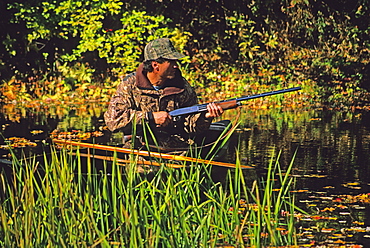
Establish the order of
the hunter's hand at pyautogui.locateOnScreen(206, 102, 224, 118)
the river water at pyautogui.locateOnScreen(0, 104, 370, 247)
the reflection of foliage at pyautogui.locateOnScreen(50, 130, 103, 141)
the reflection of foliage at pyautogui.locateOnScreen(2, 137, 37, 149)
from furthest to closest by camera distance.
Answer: the reflection of foliage at pyautogui.locateOnScreen(50, 130, 103, 141), the reflection of foliage at pyautogui.locateOnScreen(2, 137, 37, 149), the hunter's hand at pyautogui.locateOnScreen(206, 102, 224, 118), the river water at pyautogui.locateOnScreen(0, 104, 370, 247)

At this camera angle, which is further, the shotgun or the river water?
the shotgun

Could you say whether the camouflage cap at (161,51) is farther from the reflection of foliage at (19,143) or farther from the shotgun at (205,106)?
the reflection of foliage at (19,143)

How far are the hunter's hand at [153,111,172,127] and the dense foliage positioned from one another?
10.3m

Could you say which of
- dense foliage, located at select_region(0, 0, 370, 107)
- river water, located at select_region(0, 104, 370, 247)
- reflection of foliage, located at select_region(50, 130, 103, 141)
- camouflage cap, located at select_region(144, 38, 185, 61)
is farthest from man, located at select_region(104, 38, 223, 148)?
dense foliage, located at select_region(0, 0, 370, 107)

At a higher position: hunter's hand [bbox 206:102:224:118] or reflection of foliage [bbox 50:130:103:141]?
hunter's hand [bbox 206:102:224:118]

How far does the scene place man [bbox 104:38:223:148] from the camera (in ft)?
24.8

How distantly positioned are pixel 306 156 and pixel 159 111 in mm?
2960

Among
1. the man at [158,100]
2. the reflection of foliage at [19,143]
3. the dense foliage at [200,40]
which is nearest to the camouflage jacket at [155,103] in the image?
the man at [158,100]

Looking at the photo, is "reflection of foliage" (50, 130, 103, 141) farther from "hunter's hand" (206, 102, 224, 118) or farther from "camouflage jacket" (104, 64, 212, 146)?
"hunter's hand" (206, 102, 224, 118)

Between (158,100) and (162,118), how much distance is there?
0.32 m

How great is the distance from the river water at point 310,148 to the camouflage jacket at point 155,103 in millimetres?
467

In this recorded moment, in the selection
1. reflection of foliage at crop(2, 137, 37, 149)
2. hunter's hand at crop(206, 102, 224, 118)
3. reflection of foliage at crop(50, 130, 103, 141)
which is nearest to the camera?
hunter's hand at crop(206, 102, 224, 118)

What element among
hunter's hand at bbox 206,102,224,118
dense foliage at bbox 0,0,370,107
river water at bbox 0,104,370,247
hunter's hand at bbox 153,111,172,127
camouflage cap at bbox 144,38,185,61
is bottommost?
river water at bbox 0,104,370,247

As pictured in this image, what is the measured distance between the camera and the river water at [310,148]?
6.53m
